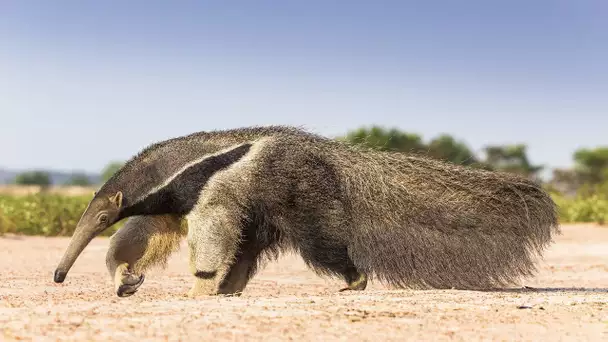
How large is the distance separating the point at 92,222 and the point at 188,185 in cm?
109

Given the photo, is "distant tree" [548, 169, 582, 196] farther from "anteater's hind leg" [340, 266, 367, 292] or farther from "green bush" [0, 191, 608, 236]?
"anteater's hind leg" [340, 266, 367, 292]

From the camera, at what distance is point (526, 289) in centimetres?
855

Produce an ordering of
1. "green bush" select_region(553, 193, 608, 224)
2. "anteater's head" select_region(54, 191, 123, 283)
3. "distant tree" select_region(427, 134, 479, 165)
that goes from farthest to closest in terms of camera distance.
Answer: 1. "distant tree" select_region(427, 134, 479, 165)
2. "green bush" select_region(553, 193, 608, 224)
3. "anteater's head" select_region(54, 191, 123, 283)

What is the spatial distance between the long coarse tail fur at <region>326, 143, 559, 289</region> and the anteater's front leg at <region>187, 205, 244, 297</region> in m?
1.12

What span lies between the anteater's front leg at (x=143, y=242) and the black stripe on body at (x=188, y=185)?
1.48 ft

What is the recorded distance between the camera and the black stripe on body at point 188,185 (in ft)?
24.2

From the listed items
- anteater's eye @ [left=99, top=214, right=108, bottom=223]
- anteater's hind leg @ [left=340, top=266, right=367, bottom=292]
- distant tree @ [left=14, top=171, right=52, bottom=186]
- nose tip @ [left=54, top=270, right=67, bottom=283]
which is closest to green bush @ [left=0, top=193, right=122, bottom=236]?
nose tip @ [left=54, top=270, right=67, bottom=283]

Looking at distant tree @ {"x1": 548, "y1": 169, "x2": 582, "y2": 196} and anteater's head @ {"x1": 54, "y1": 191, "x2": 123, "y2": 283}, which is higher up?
distant tree @ {"x1": 548, "y1": 169, "x2": 582, "y2": 196}

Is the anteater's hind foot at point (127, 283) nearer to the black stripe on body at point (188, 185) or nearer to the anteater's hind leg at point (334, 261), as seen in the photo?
the black stripe on body at point (188, 185)

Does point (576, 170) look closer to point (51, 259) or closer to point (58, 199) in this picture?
point (58, 199)

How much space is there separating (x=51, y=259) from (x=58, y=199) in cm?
748

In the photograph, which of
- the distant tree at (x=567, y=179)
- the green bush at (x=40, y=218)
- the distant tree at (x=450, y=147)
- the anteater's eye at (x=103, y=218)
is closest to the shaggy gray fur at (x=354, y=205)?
the anteater's eye at (x=103, y=218)

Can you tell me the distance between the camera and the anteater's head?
25.3 ft

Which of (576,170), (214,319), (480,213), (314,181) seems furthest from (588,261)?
(576,170)
